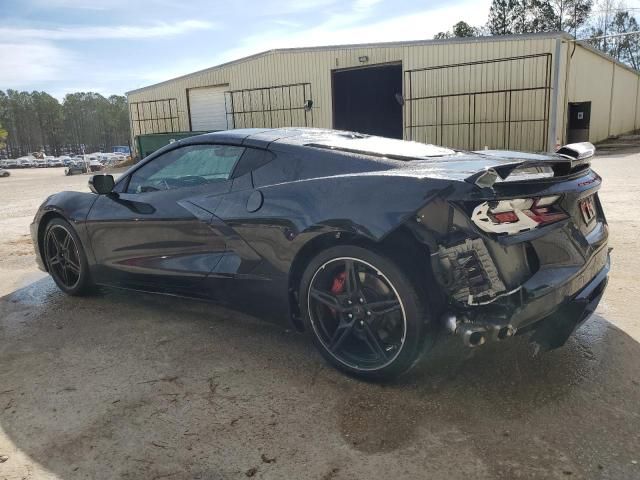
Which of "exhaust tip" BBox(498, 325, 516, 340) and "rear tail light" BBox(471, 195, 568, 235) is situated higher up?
"rear tail light" BBox(471, 195, 568, 235)

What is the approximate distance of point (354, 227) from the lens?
2525 mm

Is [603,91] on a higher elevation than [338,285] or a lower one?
higher

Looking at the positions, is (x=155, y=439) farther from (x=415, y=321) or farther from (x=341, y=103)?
(x=341, y=103)

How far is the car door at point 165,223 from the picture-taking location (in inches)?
130

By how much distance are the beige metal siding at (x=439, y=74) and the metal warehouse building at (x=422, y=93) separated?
38mm

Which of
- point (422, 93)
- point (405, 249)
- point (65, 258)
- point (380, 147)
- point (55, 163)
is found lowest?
point (55, 163)

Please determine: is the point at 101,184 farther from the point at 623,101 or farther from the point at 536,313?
the point at 623,101

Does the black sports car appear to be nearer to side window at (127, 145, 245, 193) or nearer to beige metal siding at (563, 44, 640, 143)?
side window at (127, 145, 245, 193)

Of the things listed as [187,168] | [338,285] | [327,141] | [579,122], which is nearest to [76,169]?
[579,122]

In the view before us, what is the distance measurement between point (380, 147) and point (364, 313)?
3.54 feet

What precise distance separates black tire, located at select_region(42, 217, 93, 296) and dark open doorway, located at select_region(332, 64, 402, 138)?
19801mm

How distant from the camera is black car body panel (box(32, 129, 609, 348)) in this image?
91.8 inches

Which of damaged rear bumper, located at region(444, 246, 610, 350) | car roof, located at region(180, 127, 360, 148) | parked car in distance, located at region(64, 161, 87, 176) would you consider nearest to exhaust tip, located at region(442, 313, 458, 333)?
damaged rear bumper, located at region(444, 246, 610, 350)

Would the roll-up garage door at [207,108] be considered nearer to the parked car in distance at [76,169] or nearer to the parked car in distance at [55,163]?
the parked car in distance at [76,169]
